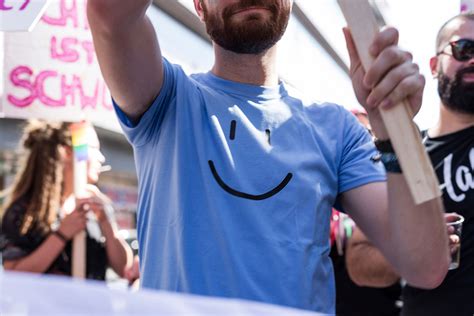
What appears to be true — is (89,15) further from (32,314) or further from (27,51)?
(27,51)

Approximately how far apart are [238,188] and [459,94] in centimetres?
137

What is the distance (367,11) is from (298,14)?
1049 cm

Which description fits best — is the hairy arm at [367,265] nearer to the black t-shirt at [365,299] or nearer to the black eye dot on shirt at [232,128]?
the black t-shirt at [365,299]

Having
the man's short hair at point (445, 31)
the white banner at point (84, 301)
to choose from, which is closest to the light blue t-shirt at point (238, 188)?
the white banner at point (84, 301)

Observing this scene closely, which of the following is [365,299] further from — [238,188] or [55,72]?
[238,188]

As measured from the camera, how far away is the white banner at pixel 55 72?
329cm

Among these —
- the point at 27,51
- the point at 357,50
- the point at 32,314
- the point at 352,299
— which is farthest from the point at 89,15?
the point at 352,299

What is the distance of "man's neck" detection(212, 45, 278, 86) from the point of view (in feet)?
5.56

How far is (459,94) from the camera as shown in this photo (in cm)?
259

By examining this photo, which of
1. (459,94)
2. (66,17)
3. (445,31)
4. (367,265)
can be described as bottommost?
(367,265)

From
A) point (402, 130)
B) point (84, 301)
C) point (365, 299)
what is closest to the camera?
point (84, 301)

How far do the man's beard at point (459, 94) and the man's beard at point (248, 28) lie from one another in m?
1.13

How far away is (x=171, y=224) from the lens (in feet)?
4.98

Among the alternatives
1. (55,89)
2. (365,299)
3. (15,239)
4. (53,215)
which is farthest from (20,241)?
(365,299)
